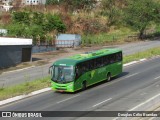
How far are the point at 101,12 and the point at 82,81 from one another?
7562cm

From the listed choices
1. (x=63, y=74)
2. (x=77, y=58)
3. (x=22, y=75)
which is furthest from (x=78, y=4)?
(x=63, y=74)

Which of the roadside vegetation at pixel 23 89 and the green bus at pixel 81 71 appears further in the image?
the green bus at pixel 81 71

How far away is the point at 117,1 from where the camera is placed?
373ft

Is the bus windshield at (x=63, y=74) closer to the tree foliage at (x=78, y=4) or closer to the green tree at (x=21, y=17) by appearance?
the green tree at (x=21, y=17)

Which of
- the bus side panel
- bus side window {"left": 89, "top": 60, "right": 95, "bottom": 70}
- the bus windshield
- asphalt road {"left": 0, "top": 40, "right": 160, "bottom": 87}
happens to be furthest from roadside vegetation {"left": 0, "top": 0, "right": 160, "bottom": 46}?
the bus windshield

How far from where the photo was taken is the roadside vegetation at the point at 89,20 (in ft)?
246

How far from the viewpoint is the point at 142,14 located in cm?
7850

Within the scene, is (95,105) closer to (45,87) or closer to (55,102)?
(55,102)

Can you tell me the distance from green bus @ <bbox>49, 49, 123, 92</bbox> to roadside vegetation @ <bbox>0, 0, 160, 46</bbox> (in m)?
33.9

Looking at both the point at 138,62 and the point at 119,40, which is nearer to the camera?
the point at 138,62

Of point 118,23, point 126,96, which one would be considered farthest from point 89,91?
point 118,23

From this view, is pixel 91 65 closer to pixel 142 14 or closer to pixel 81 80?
pixel 81 80

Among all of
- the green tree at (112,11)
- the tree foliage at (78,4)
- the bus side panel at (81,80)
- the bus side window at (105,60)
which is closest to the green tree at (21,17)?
the tree foliage at (78,4)

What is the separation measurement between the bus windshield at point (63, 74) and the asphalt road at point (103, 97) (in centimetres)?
119
